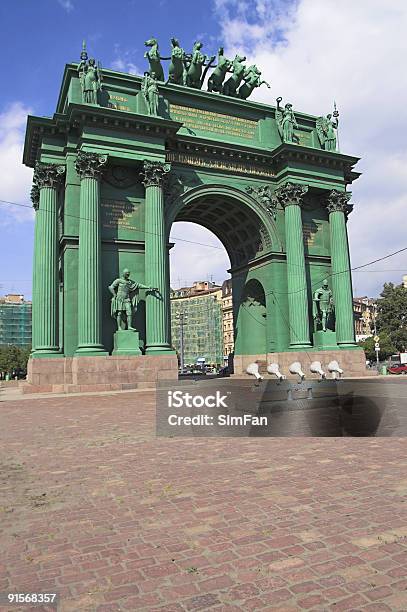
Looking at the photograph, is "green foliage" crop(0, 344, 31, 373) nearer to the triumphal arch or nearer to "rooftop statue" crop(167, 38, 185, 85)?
the triumphal arch

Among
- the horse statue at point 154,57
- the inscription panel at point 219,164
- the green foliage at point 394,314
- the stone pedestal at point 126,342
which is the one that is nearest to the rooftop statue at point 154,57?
the horse statue at point 154,57

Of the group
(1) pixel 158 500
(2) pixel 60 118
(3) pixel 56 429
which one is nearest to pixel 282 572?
(1) pixel 158 500

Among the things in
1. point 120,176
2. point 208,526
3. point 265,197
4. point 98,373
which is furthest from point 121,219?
point 208,526

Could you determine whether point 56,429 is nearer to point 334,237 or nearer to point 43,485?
point 43,485

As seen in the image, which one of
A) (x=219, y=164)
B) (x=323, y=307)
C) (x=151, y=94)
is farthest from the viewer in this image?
(x=323, y=307)

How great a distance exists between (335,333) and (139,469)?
1052 inches

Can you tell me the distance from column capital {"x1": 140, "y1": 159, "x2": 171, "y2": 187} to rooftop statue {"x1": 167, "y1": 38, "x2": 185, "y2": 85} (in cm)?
806

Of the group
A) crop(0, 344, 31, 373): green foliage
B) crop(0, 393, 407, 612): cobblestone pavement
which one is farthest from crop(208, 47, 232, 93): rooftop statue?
crop(0, 344, 31, 373): green foliage

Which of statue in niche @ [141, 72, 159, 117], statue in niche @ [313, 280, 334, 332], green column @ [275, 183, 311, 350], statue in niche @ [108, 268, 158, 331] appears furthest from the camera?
statue in niche @ [313, 280, 334, 332]

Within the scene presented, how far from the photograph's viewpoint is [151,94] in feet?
93.7

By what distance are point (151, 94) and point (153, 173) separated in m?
4.95

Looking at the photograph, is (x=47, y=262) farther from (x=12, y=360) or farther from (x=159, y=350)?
(x=12, y=360)

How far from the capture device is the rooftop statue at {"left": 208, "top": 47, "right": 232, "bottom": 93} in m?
33.7

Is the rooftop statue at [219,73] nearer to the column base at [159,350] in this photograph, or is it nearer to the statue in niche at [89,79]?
the statue in niche at [89,79]
